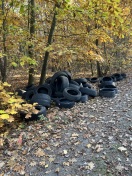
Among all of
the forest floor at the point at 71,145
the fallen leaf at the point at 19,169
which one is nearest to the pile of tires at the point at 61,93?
the forest floor at the point at 71,145

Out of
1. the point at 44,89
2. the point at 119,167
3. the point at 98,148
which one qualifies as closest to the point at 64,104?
the point at 44,89

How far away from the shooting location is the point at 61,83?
786 centimetres

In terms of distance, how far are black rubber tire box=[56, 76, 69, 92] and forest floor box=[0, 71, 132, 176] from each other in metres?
1.48

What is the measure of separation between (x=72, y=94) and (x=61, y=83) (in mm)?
599

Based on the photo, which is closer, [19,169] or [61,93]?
[19,169]

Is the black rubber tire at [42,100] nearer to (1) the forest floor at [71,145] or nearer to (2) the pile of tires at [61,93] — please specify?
(2) the pile of tires at [61,93]

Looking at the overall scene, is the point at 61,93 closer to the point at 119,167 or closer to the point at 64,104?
the point at 64,104

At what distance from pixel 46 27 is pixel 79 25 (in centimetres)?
200

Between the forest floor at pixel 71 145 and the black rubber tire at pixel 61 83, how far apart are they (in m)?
1.48

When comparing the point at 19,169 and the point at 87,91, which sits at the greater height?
the point at 87,91

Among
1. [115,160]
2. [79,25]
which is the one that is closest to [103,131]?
[115,160]

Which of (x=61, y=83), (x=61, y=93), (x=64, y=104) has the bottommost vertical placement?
(x=64, y=104)

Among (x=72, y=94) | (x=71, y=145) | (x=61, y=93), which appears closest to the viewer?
(x=71, y=145)

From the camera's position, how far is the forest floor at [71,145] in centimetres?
377
